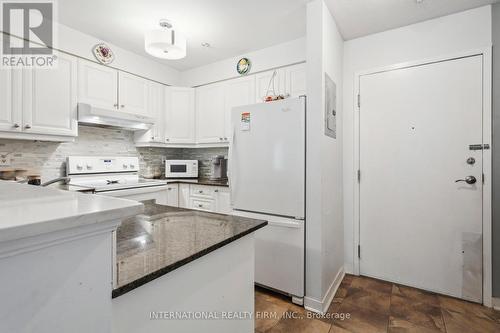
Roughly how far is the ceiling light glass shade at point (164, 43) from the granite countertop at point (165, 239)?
136 cm

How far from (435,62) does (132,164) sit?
11.4 ft

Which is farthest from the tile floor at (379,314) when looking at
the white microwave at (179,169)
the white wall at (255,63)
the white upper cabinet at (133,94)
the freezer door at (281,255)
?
the white upper cabinet at (133,94)

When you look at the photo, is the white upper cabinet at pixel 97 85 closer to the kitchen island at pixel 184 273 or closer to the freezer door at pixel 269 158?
the freezer door at pixel 269 158

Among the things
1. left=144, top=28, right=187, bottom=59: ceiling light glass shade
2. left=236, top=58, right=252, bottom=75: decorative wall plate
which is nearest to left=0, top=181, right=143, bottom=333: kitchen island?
left=144, top=28, right=187, bottom=59: ceiling light glass shade

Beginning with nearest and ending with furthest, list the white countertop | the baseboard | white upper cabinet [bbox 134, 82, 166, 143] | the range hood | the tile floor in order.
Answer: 1. the white countertop
2. the tile floor
3. the baseboard
4. the range hood
5. white upper cabinet [bbox 134, 82, 166, 143]

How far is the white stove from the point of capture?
252cm

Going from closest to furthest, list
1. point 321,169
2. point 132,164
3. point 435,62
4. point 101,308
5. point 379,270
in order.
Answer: point 101,308
point 321,169
point 435,62
point 379,270
point 132,164

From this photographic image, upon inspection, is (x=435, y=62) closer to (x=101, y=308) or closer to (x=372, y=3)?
(x=372, y=3)

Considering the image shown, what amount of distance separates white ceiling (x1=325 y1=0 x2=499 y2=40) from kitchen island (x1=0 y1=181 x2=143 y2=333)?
2.28m

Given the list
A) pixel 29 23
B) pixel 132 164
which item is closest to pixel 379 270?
pixel 132 164

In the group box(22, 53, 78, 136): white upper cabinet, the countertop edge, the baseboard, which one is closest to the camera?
the countertop edge

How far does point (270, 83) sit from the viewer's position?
2.86 meters

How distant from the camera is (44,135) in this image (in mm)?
2279

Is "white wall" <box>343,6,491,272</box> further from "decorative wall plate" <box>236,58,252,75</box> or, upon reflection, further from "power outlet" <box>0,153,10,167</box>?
"power outlet" <box>0,153,10,167</box>
